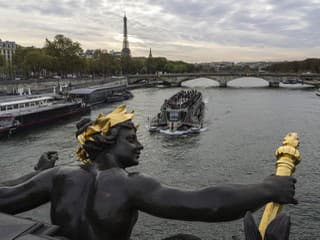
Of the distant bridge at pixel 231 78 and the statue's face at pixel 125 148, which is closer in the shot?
the statue's face at pixel 125 148

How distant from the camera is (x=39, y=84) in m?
54.5

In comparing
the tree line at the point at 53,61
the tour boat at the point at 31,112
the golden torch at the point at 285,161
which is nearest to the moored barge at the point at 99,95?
the tour boat at the point at 31,112

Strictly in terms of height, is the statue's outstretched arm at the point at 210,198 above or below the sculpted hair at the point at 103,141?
below

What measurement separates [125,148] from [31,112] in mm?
30676

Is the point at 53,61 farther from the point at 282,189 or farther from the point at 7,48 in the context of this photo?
the point at 282,189

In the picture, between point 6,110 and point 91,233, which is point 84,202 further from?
point 6,110

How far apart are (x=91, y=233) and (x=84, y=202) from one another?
167 mm

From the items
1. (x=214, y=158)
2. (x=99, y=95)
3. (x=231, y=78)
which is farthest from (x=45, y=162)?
(x=231, y=78)

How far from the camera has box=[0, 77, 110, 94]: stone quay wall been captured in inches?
1898

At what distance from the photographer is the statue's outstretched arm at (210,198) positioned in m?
1.64

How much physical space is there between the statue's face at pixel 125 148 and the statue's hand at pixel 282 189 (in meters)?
0.76

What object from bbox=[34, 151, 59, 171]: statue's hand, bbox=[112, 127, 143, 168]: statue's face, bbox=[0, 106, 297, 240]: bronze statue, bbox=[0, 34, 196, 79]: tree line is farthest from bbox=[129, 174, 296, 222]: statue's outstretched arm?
bbox=[0, 34, 196, 79]: tree line

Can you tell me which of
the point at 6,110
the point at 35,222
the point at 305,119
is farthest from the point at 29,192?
the point at 305,119

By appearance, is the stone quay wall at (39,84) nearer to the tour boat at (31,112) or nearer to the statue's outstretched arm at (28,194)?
the tour boat at (31,112)
